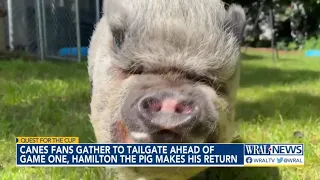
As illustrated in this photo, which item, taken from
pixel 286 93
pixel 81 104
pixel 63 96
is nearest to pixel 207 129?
pixel 81 104

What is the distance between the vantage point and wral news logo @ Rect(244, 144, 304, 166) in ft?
6.98

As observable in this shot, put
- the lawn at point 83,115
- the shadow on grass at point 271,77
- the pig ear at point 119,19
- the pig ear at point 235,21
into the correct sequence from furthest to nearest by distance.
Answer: the shadow on grass at point 271,77 → the lawn at point 83,115 → the pig ear at point 235,21 → the pig ear at point 119,19

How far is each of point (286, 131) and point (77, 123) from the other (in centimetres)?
156

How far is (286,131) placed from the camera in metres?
3.66

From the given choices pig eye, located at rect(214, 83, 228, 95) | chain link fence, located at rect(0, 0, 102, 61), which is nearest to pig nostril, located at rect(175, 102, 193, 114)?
pig eye, located at rect(214, 83, 228, 95)

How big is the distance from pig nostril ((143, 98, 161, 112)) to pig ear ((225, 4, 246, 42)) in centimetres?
57

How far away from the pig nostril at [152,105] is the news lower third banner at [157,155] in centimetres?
14

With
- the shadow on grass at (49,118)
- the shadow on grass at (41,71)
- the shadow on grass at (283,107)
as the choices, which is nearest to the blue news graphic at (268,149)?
the shadow on grass at (49,118)

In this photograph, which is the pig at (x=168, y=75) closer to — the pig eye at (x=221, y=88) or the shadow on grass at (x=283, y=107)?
the pig eye at (x=221, y=88)

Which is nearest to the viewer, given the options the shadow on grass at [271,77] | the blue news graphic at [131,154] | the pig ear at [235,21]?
the blue news graphic at [131,154]

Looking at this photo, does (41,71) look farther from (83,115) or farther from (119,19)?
(119,19)

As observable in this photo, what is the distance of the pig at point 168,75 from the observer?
1807 mm

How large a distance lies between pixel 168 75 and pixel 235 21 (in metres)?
0.51

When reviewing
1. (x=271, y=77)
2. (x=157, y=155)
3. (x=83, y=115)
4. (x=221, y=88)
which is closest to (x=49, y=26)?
(x=271, y=77)
